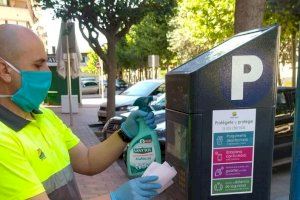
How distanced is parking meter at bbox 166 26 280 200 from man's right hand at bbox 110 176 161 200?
382mm

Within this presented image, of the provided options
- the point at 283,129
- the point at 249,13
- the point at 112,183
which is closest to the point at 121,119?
the point at 112,183

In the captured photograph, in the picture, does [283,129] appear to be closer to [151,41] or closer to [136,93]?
[136,93]

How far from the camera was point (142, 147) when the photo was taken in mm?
2174

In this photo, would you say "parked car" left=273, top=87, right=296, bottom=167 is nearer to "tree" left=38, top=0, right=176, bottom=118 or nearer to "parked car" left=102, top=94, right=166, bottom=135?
"parked car" left=102, top=94, right=166, bottom=135

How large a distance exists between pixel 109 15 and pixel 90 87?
27736 mm

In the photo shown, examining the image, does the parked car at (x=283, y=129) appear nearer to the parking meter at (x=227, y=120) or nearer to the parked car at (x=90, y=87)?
the parking meter at (x=227, y=120)

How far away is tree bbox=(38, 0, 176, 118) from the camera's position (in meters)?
8.80

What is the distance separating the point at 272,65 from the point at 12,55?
1278mm

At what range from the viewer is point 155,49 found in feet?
109

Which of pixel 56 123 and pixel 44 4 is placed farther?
pixel 44 4

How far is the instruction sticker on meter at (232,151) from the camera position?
2090 mm

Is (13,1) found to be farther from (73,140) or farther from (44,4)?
(73,140)

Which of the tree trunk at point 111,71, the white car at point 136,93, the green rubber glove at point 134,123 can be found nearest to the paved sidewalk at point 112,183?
the tree trunk at point 111,71

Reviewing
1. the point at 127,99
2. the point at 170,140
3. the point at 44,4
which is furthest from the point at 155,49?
the point at 170,140
